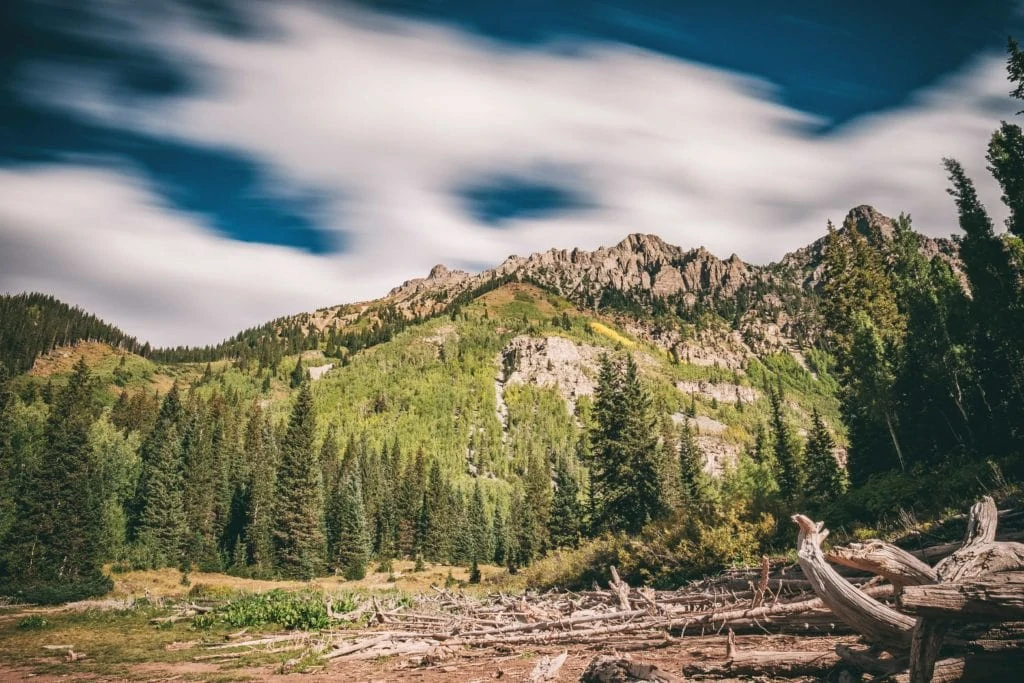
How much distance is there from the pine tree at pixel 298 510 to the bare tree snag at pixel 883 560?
2494 inches

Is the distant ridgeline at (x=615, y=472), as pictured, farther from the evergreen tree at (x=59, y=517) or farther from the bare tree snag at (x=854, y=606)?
the bare tree snag at (x=854, y=606)

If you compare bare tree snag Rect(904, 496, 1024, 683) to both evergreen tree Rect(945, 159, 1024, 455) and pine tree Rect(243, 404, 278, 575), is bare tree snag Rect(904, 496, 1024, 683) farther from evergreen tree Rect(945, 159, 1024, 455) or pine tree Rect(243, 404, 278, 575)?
pine tree Rect(243, 404, 278, 575)

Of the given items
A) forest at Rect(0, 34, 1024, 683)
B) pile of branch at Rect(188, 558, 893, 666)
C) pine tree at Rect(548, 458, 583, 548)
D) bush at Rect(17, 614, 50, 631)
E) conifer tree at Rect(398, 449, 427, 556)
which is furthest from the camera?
conifer tree at Rect(398, 449, 427, 556)

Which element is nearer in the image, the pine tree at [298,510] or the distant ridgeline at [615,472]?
the distant ridgeline at [615,472]

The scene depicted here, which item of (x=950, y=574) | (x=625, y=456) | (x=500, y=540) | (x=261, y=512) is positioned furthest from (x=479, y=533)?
(x=950, y=574)

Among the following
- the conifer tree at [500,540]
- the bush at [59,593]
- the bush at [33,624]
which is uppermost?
the bush at [33,624]

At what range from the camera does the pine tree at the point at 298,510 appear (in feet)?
189

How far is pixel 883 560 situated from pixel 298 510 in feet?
211

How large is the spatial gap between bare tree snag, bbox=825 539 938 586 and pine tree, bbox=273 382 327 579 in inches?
2494

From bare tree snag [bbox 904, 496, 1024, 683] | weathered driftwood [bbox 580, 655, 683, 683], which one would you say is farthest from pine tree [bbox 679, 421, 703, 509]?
bare tree snag [bbox 904, 496, 1024, 683]

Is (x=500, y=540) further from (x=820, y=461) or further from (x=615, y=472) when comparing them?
(x=615, y=472)

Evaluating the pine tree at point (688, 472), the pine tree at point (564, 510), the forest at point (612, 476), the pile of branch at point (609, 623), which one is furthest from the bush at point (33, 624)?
the pine tree at point (688, 472)

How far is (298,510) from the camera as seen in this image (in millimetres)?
59438

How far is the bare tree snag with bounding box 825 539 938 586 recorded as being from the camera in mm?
4453
